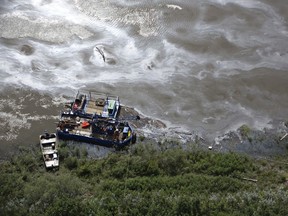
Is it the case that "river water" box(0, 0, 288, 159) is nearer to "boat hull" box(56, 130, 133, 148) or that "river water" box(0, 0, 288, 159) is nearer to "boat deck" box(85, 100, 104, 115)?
"boat deck" box(85, 100, 104, 115)

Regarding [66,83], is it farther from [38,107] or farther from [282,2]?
[282,2]

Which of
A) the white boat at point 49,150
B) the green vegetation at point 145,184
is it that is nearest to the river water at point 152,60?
the white boat at point 49,150

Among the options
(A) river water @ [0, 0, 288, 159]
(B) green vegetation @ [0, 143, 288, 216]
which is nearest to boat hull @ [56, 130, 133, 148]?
(B) green vegetation @ [0, 143, 288, 216]

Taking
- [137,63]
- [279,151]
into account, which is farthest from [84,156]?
[279,151]

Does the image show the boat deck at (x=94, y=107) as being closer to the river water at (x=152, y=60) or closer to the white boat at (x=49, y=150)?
the river water at (x=152, y=60)

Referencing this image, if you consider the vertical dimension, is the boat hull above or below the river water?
below

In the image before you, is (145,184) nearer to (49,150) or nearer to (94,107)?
(49,150)
